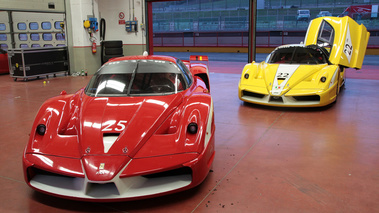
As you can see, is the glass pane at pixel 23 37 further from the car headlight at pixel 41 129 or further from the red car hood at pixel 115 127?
the car headlight at pixel 41 129

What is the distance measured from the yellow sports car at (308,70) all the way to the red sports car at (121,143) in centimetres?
272

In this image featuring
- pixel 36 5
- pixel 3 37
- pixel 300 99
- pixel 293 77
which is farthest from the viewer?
pixel 3 37

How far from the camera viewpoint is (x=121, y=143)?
2.66 metres

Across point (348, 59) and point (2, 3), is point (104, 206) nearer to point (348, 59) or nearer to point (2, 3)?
point (348, 59)

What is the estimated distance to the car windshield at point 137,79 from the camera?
11.7ft

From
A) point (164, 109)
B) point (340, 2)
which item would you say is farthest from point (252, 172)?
point (340, 2)

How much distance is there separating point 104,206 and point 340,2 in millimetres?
30022

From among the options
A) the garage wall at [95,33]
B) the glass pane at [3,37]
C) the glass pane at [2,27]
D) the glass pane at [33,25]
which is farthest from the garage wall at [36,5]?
the glass pane at [2,27]

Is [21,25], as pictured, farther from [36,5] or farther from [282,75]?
[282,75]

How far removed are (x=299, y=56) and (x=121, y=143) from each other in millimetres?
5164

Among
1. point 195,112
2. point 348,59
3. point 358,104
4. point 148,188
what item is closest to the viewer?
point 148,188

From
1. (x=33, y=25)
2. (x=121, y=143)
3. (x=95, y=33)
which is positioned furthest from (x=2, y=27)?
(x=121, y=143)

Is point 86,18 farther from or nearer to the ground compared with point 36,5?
nearer to the ground

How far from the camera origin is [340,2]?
2767 centimetres
